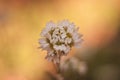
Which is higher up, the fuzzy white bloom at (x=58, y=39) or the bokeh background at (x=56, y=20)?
the bokeh background at (x=56, y=20)

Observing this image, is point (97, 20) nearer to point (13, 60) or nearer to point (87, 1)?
point (87, 1)

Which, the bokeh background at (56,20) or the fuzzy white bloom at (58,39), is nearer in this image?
the fuzzy white bloom at (58,39)

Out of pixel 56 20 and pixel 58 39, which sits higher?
pixel 56 20

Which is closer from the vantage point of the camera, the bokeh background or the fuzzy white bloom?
the fuzzy white bloom

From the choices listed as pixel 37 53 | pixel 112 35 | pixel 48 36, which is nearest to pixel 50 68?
pixel 37 53

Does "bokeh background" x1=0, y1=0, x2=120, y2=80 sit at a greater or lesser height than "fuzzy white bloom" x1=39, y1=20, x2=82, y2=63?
greater

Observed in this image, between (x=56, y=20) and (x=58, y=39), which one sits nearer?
(x=58, y=39)
